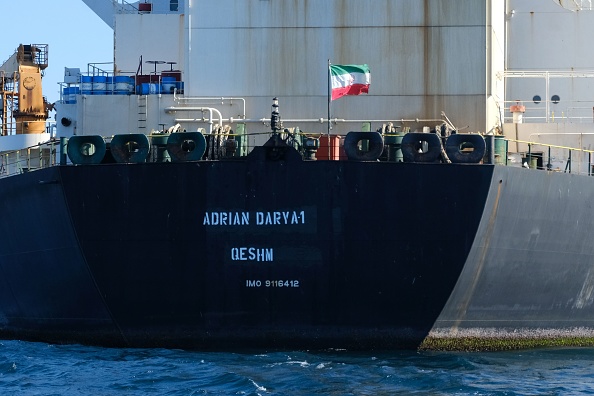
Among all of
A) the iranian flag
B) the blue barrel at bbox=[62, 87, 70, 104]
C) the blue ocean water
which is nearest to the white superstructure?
the blue barrel at bbox=[62, 87, 70, 104]

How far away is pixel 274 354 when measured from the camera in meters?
20.2

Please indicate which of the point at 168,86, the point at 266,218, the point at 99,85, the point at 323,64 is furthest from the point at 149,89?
Result: the point at 266,218

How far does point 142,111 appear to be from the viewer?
24.7 meters

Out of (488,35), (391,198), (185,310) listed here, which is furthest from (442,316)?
(488,35)

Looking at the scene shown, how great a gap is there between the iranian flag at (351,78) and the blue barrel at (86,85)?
5817mm

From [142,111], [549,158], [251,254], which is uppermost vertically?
[142,111]

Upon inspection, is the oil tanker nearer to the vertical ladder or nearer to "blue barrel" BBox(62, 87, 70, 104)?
the vertical ladder

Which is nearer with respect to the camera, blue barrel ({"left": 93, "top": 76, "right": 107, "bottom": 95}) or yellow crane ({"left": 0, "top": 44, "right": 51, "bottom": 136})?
blue barrel ({"left": 93, "top": 76, "right": 107, "bottom": 95})

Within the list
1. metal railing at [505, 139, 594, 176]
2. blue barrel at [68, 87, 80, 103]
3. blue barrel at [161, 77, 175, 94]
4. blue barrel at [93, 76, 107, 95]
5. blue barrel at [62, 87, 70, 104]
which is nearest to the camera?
metal railing at [505, 139, 594, 176]

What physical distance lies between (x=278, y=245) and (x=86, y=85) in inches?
289

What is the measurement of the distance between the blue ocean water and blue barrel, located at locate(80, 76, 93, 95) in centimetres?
619

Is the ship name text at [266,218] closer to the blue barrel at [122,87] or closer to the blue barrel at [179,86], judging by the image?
the blue barrel at [179,86]

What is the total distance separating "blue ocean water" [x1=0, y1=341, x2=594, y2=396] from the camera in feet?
58.5

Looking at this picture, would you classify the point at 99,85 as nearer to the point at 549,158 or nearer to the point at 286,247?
the point at 286,247
